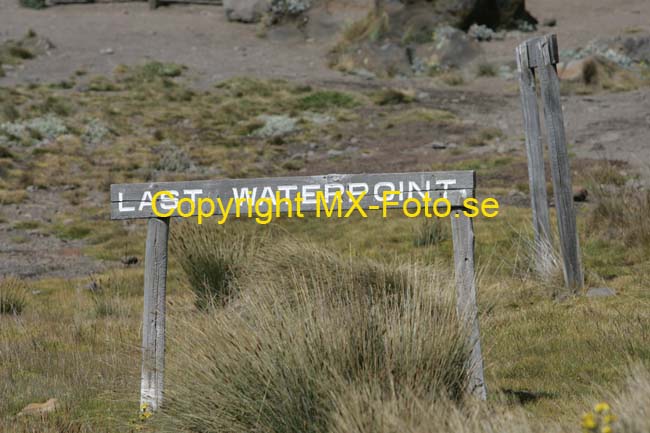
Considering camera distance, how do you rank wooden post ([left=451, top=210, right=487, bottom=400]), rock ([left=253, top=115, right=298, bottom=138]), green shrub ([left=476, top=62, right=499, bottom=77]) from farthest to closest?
green shrub ([left=476, top=62, right=499, bottom=77])
rock ([left=253, top=115, right=298, bottom=138])
wooden post ([left=451, top=210, right=487, bottom=400])

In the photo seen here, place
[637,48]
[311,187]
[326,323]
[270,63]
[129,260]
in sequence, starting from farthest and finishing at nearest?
[270,63] < [637,48] < [129,260] < [311,187] < [326,323]

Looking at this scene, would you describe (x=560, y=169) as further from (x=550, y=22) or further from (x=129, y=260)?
(x=550, y=22)

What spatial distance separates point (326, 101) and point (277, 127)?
2.81 m

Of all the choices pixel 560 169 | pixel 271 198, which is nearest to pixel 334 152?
pixel 560 169

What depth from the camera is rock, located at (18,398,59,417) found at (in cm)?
503

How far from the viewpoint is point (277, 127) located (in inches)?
853

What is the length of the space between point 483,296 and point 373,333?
3030mm

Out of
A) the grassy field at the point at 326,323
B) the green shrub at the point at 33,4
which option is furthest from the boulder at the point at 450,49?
the green shrub at the point at 33,4

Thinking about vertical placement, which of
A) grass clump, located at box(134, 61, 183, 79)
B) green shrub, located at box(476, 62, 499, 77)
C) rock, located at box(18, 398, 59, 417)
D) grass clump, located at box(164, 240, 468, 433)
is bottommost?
rock, located at box(18, 398, 59, 417)

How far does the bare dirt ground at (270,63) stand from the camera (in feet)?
53.3

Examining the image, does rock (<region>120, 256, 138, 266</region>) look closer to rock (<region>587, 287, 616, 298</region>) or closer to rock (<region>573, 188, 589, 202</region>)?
rock (<region>573, 188, 589, 202</region>)

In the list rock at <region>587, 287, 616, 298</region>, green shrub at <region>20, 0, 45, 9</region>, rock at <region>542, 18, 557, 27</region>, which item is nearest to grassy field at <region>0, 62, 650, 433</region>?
rock at <region>587, 287, 616, 298</region>

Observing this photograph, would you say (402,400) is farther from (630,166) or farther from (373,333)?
(630,166)

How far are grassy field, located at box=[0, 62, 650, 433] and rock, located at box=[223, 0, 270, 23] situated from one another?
19.4 m
